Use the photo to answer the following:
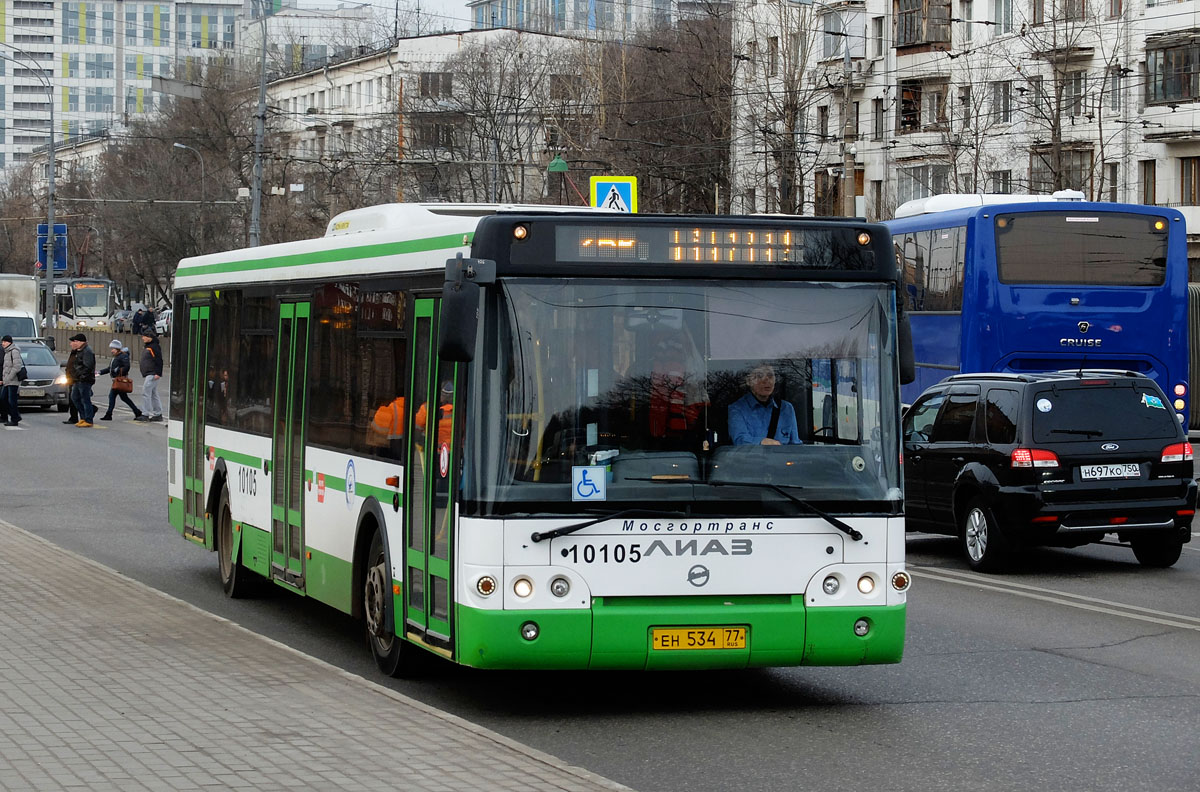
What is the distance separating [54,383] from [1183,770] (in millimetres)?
36581

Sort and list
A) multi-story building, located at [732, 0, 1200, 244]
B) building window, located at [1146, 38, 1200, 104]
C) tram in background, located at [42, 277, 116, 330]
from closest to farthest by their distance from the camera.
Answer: multi-story building, located at [732, 0, 1200, 244]
building window, located at [1146, 38, 1200, 104]
tram in background, located at [42, 277, 116, 330]

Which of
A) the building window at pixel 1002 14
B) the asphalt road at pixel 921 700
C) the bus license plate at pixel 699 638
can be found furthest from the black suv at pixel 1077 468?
the building window at pixel 1002 14

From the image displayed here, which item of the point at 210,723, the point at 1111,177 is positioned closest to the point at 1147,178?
the point at 1111,177

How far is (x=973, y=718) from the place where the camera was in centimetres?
890

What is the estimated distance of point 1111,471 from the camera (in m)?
15.4

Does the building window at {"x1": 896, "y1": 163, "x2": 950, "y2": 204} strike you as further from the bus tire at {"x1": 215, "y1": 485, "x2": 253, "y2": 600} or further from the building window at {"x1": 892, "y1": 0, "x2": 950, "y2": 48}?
the bus tire at {"x1": 215, "y1": 485, "x2": 253, "y2": 600}

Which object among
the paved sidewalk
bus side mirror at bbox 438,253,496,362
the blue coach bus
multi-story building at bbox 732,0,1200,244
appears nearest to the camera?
the paved sidewalk

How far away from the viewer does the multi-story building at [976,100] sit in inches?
2047

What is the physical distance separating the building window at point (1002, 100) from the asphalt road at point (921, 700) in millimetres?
43800

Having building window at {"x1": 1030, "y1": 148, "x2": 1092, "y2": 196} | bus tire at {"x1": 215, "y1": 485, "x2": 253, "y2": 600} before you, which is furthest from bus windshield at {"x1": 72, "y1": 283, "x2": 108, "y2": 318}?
bus tire at {"x1": 215, "y1": 485, "x2": 253, "y2": 600}

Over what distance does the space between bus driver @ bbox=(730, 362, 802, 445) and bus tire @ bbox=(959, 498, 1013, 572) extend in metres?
7.21

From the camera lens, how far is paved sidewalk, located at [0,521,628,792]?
688 cm

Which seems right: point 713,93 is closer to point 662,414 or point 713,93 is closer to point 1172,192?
point 1172,192

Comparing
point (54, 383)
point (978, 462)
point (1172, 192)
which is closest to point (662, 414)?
point (978, 462)
